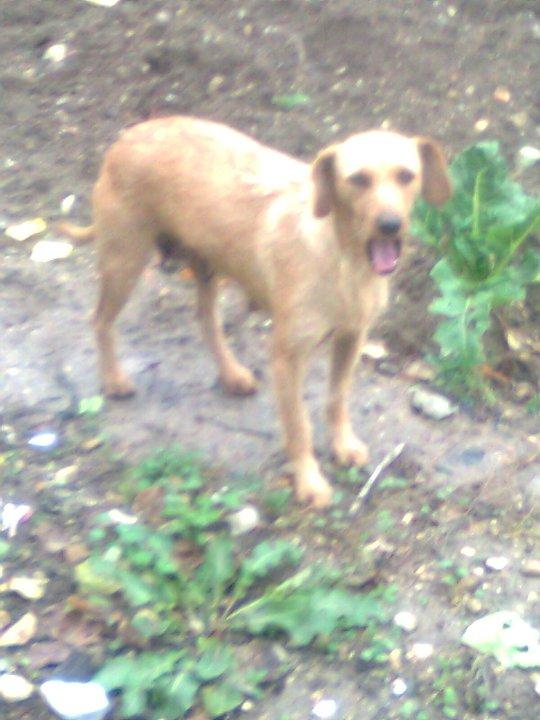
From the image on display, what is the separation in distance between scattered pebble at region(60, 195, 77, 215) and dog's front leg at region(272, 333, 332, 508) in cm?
219

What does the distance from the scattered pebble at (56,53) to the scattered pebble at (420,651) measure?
14.4ft

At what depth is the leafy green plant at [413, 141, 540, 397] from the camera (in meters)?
4.51

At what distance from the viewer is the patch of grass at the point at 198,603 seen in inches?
123

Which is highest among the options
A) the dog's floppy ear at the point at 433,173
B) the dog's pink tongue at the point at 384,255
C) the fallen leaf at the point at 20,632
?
A: the dog's floppy ear at the point at 433,173

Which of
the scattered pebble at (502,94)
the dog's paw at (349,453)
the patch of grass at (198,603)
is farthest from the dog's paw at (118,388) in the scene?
the scattered pebble at (502,94)

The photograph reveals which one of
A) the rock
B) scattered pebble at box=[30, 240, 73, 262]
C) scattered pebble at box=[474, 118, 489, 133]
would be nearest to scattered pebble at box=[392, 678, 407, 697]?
the rock

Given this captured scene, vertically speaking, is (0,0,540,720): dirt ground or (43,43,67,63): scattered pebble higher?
(43,43,67,63): scattered pebble

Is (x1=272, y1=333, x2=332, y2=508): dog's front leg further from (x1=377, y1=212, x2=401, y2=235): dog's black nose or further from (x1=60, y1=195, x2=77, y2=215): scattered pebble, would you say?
(x1=60, y1=195, x2=77, y2=215): scattered pebble

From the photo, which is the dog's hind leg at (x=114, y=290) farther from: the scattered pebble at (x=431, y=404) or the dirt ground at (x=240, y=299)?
the scattered pebble at (x=431, y=404)

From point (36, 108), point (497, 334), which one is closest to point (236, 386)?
point (497, 334)

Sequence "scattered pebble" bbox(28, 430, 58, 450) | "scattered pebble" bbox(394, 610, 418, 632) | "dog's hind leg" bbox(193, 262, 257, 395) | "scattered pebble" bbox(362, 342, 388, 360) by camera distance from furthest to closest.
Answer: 1. "scattered pebble" bbox(362, 342, 388, 360)
2. "dog's hind leg" bbox(193, 262, 257, 395)
3. "scattered pebble" bbox(28, 430, 58, 450)
4. "scattered pebble" bbox(394, 610, 418, 632)

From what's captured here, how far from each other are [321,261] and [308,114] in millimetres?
2436

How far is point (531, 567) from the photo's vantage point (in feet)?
12.6

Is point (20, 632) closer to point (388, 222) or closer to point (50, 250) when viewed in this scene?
point (388, 222)
